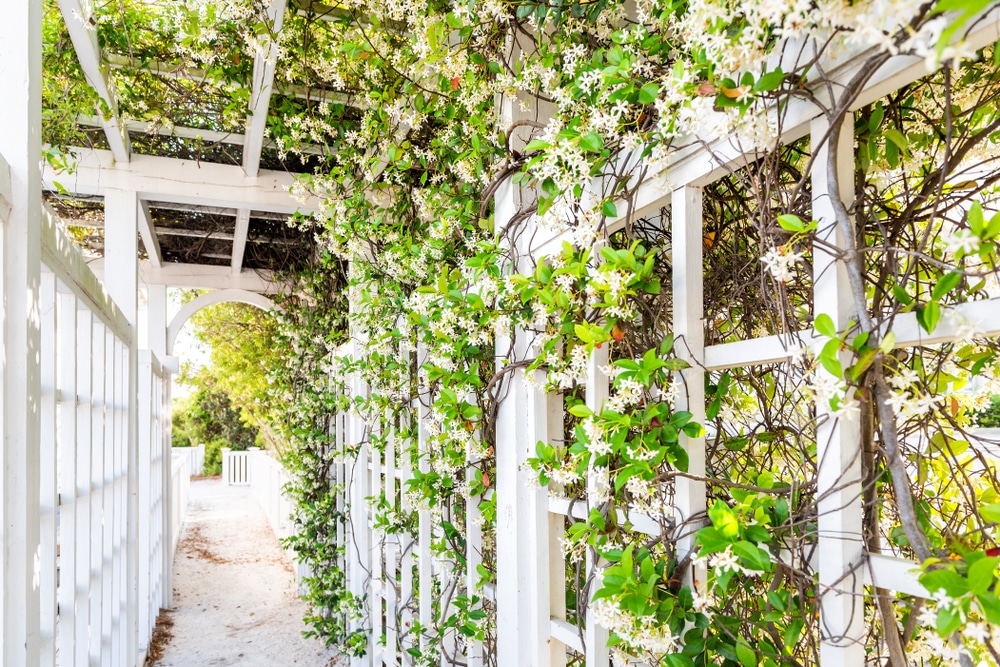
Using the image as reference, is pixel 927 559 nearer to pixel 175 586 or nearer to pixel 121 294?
pixel 121 294

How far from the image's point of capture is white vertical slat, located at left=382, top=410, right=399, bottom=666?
2842 millimetres

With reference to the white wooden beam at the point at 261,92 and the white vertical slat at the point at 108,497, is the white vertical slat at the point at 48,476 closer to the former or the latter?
the white vertical slat at the point at 108,497

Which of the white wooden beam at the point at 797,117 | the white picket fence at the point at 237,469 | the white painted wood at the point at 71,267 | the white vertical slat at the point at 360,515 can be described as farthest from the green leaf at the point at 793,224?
the white picket fence at the point at 237,469

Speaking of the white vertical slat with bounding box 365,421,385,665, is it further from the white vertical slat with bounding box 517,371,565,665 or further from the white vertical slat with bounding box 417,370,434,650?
the white vertical slat with bounding box 517,371,565,665

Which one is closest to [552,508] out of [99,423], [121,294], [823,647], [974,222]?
[823,647]

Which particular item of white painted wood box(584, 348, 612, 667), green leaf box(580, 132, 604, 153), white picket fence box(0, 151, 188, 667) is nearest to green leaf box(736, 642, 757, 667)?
white painted wood box(584, 348, 612, 667)

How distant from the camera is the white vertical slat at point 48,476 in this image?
5.01ft

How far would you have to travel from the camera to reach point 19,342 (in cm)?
110

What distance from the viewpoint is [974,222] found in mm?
611

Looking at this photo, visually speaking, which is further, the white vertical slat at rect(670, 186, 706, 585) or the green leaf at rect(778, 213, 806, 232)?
the white vertical slat at rect(670, 186, 706, 585)

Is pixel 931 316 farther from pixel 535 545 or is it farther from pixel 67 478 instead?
pixel 67 478

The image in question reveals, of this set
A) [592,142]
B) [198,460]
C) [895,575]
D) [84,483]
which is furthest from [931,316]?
[198,460]

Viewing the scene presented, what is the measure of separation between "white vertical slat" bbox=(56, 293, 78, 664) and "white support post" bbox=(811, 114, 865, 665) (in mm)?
1662

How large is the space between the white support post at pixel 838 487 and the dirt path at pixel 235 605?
3.95m
